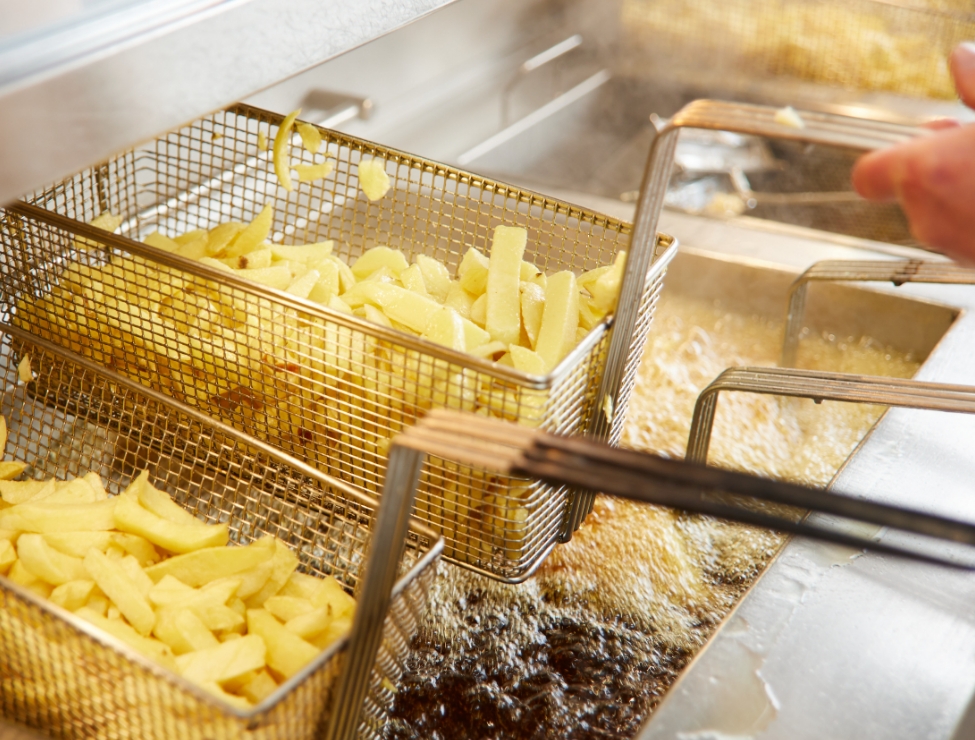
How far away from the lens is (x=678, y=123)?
814mm

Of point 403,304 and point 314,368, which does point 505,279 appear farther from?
point 314,368

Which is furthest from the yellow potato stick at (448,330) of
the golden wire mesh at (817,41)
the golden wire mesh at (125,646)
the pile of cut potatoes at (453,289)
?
the golden wire mesh at (817,41)

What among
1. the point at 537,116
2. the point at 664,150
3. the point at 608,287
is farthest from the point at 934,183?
the point at 537,116

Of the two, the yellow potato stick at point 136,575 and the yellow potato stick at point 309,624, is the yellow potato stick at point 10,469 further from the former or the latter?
the yellow potato stick at point 309,624

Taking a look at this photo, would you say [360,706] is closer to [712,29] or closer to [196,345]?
[196,345]

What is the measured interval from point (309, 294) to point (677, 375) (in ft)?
2.97

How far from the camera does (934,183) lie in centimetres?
68

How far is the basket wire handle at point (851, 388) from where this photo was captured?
116 cm

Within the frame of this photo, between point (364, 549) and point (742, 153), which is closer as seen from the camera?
point (364, 549)

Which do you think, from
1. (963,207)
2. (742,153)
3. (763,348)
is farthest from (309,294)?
(742,153)

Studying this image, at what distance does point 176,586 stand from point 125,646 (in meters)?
0.18

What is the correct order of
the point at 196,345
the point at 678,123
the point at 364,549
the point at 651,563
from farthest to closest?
the point at 651,563
the point at 196,345
the point at 364,549
the point at 678,123

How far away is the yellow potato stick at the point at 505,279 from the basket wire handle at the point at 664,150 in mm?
154

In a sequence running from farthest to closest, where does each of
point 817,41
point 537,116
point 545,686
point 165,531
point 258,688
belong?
point 817,41, point 537,116, point 545,686, point 165,531, point 258,688
